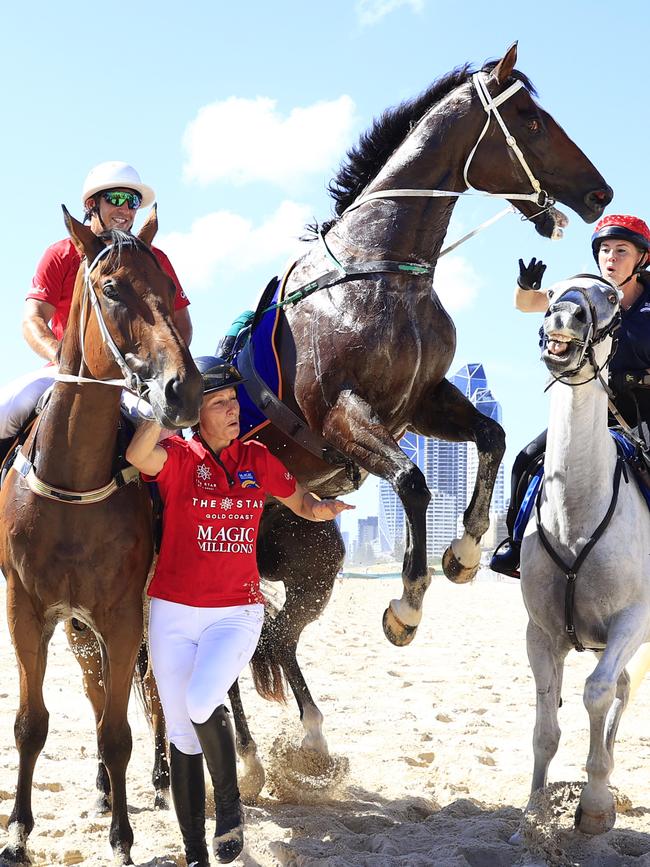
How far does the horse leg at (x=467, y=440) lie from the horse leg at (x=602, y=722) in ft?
2.45

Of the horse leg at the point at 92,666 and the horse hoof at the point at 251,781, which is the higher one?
the horse leg at the point at 92,666

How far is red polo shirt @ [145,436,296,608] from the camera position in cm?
421

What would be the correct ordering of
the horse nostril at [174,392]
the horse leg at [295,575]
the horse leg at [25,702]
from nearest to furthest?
1. the horse nostril at [174,392]
2. the horse leg at [25,702]
3. the horse leg at [295,575]

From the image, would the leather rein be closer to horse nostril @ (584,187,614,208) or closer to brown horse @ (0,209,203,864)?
brown horse @ (0,209,203,864)

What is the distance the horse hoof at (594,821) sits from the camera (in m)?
4.46

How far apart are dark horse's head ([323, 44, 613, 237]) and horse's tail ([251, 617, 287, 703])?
2.87 m

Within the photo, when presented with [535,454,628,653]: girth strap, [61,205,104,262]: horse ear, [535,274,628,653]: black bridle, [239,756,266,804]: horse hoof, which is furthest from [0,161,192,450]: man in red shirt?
[239,756,266,804]: horse hoof

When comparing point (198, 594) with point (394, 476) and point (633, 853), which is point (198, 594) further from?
point (633, 853)

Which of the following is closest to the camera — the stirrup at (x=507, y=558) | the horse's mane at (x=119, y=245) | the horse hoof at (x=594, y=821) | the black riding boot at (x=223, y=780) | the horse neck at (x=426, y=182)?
the black riding boot at (x=223, y=780)

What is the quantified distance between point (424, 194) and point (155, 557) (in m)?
2.32

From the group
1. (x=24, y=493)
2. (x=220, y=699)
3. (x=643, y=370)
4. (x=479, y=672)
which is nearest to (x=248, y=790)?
(x=220, y=699)

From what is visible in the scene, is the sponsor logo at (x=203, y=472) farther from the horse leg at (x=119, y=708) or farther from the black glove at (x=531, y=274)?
the black glove at (x=531, y=274)

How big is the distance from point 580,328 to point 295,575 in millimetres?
2598

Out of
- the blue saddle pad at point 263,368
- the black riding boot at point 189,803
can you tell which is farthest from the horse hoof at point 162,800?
the blue saddle pad at point 263,368
